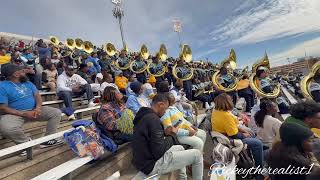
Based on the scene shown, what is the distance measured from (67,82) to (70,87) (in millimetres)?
150

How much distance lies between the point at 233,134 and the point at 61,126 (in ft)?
10.9

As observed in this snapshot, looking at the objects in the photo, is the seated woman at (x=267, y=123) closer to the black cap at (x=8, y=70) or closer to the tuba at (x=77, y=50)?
the black cap at (x=8, y=70)

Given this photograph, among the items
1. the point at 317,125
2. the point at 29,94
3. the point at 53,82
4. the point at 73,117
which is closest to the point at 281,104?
the point at 317,125

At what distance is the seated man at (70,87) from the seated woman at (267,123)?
4415 millimetres

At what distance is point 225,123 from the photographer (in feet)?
16.3

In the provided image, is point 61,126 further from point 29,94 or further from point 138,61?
point 138,61

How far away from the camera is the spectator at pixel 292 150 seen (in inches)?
113

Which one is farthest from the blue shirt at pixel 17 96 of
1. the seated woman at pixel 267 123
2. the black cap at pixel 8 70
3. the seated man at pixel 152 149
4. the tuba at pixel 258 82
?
the tuba at pixel 258 82

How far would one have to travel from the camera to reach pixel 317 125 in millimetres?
3916

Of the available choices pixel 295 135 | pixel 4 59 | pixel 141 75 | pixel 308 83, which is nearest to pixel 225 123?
pixel 295 135

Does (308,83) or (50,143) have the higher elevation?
(308,83)

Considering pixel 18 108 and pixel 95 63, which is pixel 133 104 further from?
pixel 95 63

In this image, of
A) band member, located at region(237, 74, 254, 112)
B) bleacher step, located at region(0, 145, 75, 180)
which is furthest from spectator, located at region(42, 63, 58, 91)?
band member, located at region(237, 74, 254, 112)

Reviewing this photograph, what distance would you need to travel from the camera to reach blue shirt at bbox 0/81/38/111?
465 centimetres
